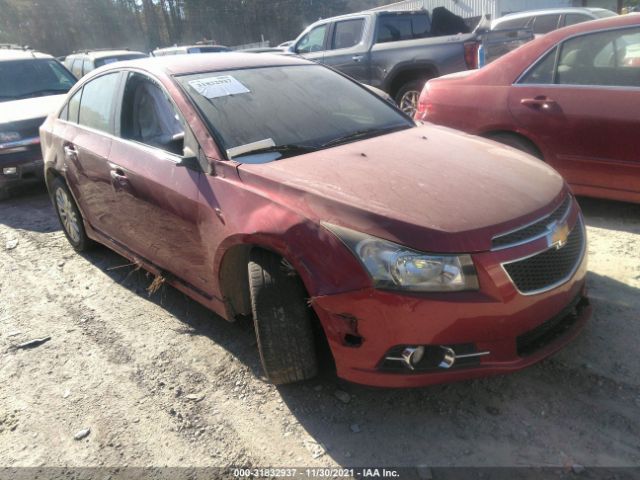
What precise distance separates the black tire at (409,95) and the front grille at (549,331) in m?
6.34

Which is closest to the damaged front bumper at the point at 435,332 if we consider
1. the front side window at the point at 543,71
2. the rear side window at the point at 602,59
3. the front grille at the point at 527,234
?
the front grille at the point at 527,234

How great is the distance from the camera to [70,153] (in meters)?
4.25

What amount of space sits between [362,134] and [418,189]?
94 cm

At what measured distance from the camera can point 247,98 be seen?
3.25m

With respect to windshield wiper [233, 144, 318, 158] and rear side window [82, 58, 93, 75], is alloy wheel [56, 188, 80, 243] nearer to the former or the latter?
windshield wiper [233, 144, 318, 158]

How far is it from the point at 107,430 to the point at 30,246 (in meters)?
3.22

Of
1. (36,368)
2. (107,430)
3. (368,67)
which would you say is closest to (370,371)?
(107,430)

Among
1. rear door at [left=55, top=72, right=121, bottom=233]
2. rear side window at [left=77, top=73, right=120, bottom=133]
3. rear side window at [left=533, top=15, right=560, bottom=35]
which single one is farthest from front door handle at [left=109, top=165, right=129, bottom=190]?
Result: rear side window at [left=533, top=15, right=560, bottom=35]

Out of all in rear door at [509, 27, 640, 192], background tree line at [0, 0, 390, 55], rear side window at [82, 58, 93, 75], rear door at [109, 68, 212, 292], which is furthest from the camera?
background tree line at [0, 0, 390, 55]

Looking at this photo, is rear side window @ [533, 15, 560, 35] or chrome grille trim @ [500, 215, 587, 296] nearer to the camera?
chrome grille trim @ [500, 215, 587, 296]

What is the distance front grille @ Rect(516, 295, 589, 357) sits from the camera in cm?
237

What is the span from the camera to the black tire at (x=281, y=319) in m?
2.47

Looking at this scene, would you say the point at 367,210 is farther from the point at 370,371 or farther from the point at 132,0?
the point at 132,0

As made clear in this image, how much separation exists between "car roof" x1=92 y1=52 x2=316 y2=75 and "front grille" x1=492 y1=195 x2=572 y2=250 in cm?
216
